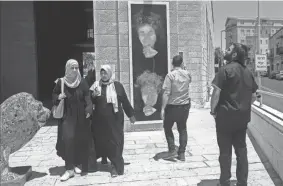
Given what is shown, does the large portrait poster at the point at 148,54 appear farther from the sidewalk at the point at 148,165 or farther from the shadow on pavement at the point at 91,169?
the shadow on pavement at the point at 91,169

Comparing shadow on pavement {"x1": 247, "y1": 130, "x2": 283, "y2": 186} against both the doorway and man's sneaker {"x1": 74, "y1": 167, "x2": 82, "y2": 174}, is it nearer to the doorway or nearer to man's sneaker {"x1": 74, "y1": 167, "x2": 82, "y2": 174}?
man's sneaker {"x1": 74, "y1": 167, "x2": 82, "y2": 174}

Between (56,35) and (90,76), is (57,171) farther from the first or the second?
(56,35)

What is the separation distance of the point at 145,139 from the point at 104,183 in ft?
8.64

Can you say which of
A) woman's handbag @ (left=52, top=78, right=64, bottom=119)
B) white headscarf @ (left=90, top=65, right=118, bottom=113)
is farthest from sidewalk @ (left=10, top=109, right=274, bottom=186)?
white headscarf @ (left=90, top=65, right=118, bottom=113)

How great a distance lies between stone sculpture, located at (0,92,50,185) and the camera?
153 inches

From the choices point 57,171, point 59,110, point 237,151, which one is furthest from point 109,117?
point 237,151

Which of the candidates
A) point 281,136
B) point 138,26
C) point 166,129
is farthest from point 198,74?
point 281,136

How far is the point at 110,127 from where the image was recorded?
443 cm

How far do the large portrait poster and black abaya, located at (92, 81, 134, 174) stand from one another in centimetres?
262

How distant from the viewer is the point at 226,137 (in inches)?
139

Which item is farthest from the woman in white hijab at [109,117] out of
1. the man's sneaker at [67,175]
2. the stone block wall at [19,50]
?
the stone block wall at [19,50]

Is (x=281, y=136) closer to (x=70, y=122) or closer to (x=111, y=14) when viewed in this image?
(x=70, y=122)

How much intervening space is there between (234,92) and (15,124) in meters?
2.84

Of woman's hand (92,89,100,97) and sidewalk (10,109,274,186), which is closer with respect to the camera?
sidewalk (10,109,274,186)
